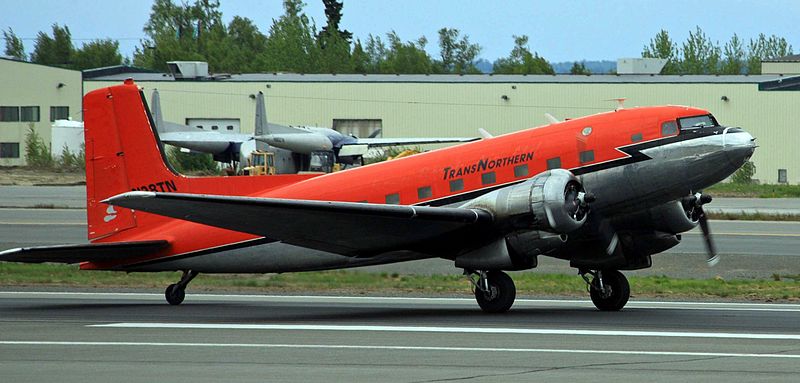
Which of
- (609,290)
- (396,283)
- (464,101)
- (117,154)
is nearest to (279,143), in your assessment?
(464,101)

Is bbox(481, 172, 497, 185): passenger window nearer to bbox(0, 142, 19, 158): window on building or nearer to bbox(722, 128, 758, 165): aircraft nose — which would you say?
bbox(722, 128, 758, 165): aircraft nose

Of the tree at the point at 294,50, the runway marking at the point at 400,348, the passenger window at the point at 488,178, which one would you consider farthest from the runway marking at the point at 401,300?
the tree at the point at 294,50

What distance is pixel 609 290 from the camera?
20.6 meters

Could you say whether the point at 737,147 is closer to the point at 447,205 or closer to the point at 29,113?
the point at 447,205

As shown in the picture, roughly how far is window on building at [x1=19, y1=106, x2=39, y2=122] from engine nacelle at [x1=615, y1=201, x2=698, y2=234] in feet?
256

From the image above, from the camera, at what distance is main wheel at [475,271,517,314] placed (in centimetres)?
1950

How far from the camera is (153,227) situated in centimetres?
2156

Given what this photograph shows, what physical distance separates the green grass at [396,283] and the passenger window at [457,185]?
5374mm

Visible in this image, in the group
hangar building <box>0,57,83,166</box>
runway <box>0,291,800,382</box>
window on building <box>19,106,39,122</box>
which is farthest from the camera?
window on building <box>19,106,39,122</box>

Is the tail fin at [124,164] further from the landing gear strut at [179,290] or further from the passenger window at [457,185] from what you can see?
the passenger window at [457,185]

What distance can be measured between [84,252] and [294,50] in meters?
116

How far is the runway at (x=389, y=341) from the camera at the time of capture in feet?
42.2

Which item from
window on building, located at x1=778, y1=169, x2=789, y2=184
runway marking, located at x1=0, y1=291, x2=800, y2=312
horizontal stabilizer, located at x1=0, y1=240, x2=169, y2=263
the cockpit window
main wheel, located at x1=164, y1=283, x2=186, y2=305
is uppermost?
the cockpit window

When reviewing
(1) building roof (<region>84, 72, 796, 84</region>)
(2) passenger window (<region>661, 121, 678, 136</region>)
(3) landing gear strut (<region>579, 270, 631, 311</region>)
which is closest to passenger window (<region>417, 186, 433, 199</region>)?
(3) landing gear strut (<region>579, 270, 631, 311</region>)
